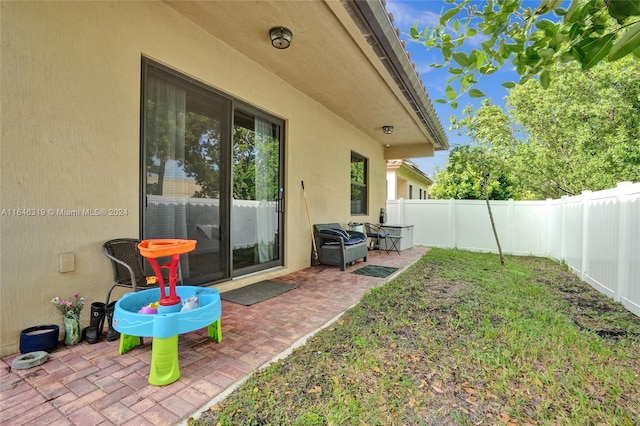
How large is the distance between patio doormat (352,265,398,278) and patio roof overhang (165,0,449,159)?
127 inches

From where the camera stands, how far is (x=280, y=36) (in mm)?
3584

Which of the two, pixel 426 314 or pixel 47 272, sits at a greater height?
pixel 47 272

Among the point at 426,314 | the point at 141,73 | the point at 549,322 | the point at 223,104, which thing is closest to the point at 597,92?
the point at 549,322

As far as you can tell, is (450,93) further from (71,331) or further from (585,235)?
(585,235)

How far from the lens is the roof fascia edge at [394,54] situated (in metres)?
3.15

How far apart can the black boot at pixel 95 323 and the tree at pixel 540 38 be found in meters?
3.05

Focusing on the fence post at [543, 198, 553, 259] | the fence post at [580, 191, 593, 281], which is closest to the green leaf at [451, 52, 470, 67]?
the fence post at [580, 191, 593, 281]

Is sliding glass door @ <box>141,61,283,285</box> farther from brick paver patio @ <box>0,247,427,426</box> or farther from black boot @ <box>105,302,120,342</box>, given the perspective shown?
brick paver patio @ <box>0,247,427,426</box>

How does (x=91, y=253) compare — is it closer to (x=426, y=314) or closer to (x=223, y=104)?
(x=223, y=104)

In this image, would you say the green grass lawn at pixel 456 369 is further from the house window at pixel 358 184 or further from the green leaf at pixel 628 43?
the house window at pixel 358 184

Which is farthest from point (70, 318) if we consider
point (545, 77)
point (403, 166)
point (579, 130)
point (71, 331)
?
point (579, 130)

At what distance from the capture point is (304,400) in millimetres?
1853

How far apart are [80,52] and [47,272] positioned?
188 cm

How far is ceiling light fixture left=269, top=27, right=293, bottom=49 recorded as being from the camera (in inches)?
140
